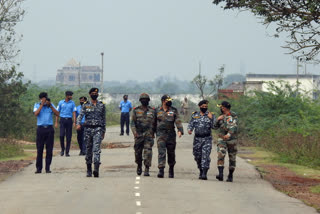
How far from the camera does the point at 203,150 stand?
17.0 metres

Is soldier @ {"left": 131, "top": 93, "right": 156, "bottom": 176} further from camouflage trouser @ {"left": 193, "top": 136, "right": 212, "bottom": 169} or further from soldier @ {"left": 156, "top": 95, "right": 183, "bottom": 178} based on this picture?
camouflage trouser @ {"left": 193, "top": 136, "right": 212, "bottom": 169}

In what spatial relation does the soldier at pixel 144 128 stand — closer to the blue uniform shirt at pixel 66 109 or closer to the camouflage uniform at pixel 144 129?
the camouflage uniform at pixel 144 129

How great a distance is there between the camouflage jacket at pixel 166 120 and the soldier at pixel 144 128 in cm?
14

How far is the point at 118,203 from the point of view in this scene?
12438 millimetres

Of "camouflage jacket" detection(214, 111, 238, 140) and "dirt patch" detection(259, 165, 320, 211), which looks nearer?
"dirt patch" detection(259, 165, 320, 211)

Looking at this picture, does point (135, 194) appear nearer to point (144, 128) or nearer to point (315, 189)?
point (144, 128)

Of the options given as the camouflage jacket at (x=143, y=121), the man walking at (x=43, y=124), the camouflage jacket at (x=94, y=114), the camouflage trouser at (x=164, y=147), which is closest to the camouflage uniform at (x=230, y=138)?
the camouflage trouser at (x=164, y=147)

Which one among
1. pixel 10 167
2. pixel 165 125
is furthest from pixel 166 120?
pixel 10 167

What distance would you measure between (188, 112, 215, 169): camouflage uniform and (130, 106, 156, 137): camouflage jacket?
961 mm

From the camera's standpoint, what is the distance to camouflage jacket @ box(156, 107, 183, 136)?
17.0 metres

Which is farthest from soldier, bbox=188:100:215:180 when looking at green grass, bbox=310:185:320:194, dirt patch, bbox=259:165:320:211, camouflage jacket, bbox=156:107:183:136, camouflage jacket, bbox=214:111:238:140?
green grass, bbox=310:185:320:194

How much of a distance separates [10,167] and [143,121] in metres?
5.34

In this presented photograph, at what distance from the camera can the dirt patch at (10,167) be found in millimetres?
18459

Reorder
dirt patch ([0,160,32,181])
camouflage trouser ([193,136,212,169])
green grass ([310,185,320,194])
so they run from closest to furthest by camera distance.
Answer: green grass ([310,185,320,194]) → camouflage trouser ([193,136,212,169]) → dirt patch ([0,160,32,181])
